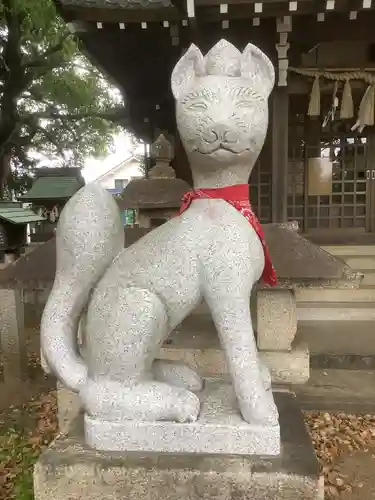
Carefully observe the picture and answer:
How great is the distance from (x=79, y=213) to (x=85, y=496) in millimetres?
881

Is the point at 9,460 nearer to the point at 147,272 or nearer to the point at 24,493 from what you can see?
the point at 24,493

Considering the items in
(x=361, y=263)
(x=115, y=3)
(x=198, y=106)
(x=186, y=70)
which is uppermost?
(x=115, y=3)

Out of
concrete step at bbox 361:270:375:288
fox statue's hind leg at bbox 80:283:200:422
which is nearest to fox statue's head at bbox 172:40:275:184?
fox statue's hind leg at bbox 80:283:200:422

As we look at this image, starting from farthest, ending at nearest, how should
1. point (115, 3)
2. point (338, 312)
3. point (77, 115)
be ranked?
point (77, 115)
point (338, 312)
point (115, 3)

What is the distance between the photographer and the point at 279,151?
195 inches

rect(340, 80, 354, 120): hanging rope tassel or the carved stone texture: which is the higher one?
rect(340, 80, 354, 120): hanging rope tassel

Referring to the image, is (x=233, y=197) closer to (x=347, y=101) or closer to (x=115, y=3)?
(x=115, y=3)

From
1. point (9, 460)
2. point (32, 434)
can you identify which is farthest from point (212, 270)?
point (32, 434)

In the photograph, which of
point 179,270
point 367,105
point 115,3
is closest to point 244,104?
point 179,270

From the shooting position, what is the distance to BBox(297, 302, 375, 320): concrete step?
18.1 feet

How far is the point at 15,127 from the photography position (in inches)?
472

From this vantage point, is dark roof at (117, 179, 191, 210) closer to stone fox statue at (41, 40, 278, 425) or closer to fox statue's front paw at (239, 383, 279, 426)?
stone fox statue at (41, 40, 278, 425)

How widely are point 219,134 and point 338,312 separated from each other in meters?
4.68

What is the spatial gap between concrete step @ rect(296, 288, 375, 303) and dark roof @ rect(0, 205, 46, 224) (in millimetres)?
4077
